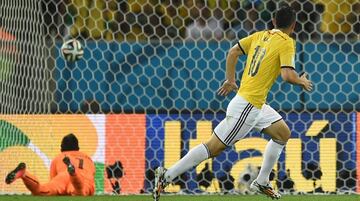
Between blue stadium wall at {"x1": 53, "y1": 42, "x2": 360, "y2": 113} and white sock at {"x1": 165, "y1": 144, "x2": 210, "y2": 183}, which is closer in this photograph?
white sock at {"x1": 165, "y1": 144, "x2": 210, "y2": 183}

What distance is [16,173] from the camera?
824 cm

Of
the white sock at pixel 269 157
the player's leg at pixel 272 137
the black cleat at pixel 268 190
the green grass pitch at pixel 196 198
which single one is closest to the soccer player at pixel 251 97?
the player's leg at pixel 272 137

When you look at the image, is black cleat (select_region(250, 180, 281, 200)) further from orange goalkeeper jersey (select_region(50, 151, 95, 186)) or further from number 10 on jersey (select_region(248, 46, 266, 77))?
orange goalkeeper jersey (select_region(50, 151, 95, 186))

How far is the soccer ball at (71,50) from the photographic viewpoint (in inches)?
330

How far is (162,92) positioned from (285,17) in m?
2.44

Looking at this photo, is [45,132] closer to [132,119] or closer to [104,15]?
[132,119]

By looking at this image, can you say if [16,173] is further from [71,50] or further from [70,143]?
[71,50]

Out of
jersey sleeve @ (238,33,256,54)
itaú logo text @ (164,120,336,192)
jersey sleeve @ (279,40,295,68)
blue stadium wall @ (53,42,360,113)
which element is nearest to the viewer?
jersey sleeve @ (279,40,295,68)

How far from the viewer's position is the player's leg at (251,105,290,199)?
659 cm

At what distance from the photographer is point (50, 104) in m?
8.62

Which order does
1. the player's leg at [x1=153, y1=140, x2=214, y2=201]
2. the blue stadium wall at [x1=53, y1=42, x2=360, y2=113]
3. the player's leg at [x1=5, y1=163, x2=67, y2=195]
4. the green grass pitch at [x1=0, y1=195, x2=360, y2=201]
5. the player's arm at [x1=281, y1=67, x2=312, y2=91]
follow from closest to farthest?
the player's arm at [x1=281, y1=67, x2=312, y2=91]
the player's leg at [x1=153, y1=140, x2=214, y2=201]
the green grass pitch at [x1=0, y1=195, x2=360, y2=201]
the player's leg at [x1=5, y1=163, x2=67, y2=195]
the blue stadium wall at [x1=53, y1=42, x2=360, y2=113]

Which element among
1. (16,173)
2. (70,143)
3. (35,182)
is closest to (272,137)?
(70,143)

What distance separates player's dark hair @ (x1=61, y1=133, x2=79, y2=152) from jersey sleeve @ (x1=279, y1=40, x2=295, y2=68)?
2.52 metres

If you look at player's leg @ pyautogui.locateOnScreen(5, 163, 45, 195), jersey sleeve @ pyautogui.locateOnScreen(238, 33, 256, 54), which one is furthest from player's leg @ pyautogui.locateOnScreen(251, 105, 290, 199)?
player's leg @ pyautogui.locateOnScreen(5, 163, 45, 195)
